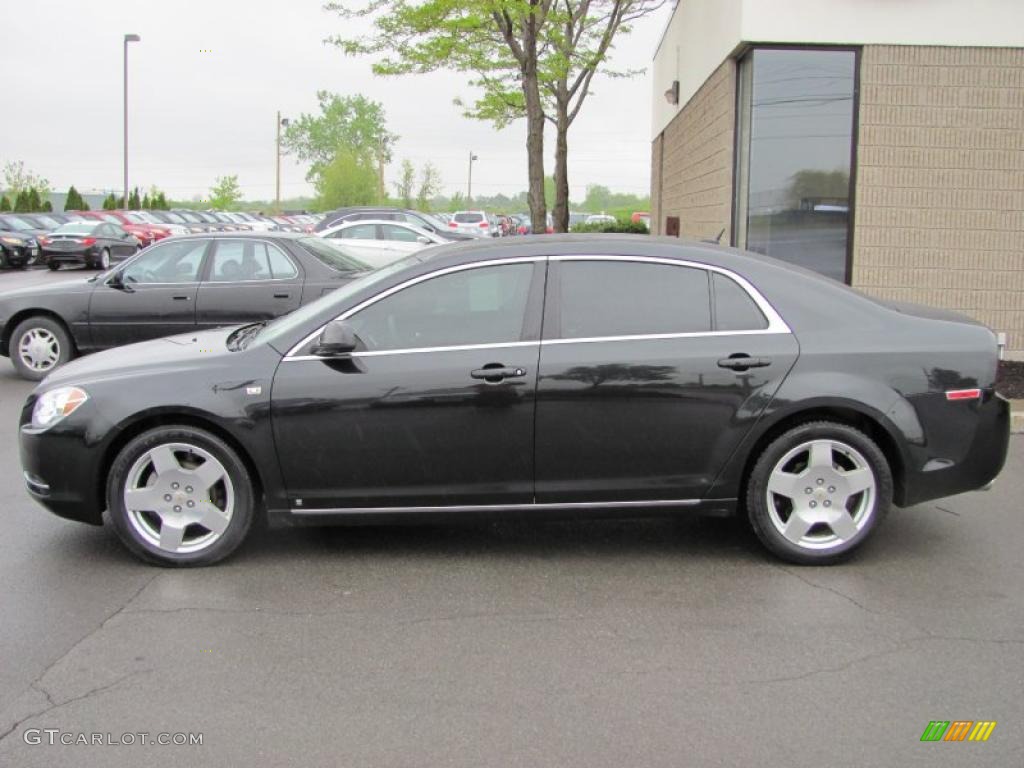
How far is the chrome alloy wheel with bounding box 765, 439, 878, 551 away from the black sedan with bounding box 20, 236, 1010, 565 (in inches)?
0.4

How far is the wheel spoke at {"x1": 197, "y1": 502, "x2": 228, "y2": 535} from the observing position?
16.5 feet

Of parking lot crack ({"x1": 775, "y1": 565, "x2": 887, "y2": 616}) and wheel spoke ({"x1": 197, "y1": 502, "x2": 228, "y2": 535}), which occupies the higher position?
wheel spoke ({"x1": 197, "y1": 502, "x2": 228, "y2": 535})

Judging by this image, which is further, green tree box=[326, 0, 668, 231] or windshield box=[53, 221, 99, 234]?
windshield box=[53, 221, 99, 234]

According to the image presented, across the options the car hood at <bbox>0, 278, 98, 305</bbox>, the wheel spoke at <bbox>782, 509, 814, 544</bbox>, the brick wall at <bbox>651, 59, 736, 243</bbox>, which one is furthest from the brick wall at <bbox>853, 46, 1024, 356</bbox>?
the car hood at <bbox>0, 278, 98, 305</bbox>

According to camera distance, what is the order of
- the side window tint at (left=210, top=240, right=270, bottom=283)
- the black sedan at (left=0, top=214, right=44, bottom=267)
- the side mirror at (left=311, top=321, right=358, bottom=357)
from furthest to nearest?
the black sedan at (left=0, top=214, right=44, bottom=267) < the side window tint at (left=210, top=240, right=270, bottom=283) < the side mirror at (left=311, top=321, right=358, bottom=357)

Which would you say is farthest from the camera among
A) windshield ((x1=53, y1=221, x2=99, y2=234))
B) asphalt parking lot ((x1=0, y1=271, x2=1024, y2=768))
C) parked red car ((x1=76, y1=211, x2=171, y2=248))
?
parked red car ((x1=76, y1=211, x2=171, y2=248))

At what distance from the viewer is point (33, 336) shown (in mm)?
10711

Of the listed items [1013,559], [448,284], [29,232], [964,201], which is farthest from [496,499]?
[29,232]

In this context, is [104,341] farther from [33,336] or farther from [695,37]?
[695,37]

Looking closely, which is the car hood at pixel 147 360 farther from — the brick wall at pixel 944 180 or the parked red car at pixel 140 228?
the parked red car at pixel 140 228

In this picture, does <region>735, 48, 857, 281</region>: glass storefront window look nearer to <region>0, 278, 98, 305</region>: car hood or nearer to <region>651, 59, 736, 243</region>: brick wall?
<region>651, 59, 736, 243</region>: brick wall

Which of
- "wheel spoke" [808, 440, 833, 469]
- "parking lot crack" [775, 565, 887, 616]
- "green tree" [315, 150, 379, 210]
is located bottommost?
"parking lot crack" [775, 565, 887, 616]

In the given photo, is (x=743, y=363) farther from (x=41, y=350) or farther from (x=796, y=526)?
(x=41, y=350)

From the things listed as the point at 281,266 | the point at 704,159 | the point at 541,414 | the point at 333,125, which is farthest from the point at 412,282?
the point at 333,125
